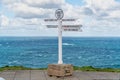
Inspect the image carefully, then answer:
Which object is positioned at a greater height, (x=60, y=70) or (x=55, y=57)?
(x=60, y=70)

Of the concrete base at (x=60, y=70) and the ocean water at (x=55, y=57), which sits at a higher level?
the concrete base at (x=60, y=70)

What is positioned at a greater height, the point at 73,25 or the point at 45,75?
the point at 73,25

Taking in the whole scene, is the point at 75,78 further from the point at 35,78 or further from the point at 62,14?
the point at 62,14

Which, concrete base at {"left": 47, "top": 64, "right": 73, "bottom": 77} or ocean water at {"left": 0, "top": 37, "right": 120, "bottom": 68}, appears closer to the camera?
concrete base at {"left": 47, "top": 64, "right": 73, "bottom": 77}

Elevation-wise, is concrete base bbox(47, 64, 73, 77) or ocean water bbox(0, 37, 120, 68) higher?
concrete base bbox(47, 64, 73, 77)

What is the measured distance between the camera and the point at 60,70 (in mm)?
15094

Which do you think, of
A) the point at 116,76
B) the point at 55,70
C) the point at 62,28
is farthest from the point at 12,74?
the point at 116,76

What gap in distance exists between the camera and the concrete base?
49.5ft

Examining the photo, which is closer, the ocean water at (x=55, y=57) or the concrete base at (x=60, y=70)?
the concrete base at (x=60, y=70)

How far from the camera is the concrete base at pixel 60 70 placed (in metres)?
15.1

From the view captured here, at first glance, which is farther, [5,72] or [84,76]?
[5,72]

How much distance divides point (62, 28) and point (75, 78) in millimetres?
2498

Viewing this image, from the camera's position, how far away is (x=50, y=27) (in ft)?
53.1

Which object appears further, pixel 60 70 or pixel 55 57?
pixel 55 57
